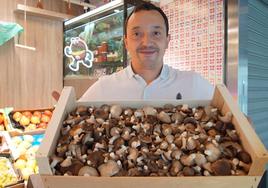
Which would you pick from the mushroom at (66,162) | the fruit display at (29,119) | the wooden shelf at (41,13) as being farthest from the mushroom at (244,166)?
the wooden shelf at (41,13)

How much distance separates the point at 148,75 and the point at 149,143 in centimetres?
80

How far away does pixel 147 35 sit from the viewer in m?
1.44

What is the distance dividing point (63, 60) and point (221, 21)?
8.56 ft

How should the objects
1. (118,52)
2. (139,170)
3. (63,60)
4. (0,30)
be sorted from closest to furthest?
1. (139,170)
2. (118,52)
3. (0,30)
4. (63,60)

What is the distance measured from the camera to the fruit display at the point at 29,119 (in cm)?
266

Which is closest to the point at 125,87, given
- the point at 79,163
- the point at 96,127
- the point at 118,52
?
the point at 96,127

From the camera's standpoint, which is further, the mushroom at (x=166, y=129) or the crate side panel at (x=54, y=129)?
the mushroom at (x=166, y=129)

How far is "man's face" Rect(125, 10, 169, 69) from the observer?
4.73ft

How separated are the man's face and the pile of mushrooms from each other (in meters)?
0.53

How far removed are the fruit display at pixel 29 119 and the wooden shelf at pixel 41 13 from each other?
5.11 ft

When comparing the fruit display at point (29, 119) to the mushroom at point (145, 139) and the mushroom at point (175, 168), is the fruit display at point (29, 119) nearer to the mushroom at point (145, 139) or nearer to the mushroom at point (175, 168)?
the mushroom at point (145, 139)

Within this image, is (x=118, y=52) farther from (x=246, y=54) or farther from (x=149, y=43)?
(x=149, y=43)

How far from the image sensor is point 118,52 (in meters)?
3.18

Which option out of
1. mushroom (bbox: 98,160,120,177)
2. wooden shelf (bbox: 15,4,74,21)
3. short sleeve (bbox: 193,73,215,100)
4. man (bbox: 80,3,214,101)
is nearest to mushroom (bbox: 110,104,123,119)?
mushroom (bbox: 98,160,120,177)
